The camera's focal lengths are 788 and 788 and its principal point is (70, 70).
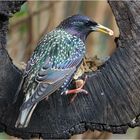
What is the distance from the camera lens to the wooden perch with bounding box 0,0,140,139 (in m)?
3.08


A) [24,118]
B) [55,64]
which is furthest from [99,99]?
[24,118]

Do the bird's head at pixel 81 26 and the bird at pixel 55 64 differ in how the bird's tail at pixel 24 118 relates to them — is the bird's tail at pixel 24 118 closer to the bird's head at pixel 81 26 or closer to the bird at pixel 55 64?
the bird at pixel 55 64

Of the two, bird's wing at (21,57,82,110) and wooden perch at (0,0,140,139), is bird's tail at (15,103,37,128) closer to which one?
bird's wing at (21,57,82,110)

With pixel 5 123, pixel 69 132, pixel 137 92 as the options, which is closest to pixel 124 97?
pixel 137 92

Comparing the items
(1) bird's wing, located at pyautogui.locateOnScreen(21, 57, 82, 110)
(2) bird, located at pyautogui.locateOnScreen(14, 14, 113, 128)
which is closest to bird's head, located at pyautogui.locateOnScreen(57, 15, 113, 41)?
(2) bird, located at pyautogui.locateOnScreen(14, 14, 113, 128)

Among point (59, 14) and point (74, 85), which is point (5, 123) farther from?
point (59, 14)

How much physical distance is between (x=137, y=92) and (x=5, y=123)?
0.53 metres

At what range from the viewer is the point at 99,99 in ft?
10.1

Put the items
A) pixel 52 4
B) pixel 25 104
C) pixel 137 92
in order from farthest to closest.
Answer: pixel 52 4, pixel 137 92, pixel 25 104

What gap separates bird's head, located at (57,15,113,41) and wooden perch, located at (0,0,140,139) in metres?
0.09

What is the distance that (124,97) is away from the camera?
310 cm

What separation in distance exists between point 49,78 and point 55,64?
7 centimetres

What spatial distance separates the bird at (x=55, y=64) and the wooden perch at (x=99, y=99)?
0.06 meters

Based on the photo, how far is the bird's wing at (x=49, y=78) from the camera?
9.55 feet
